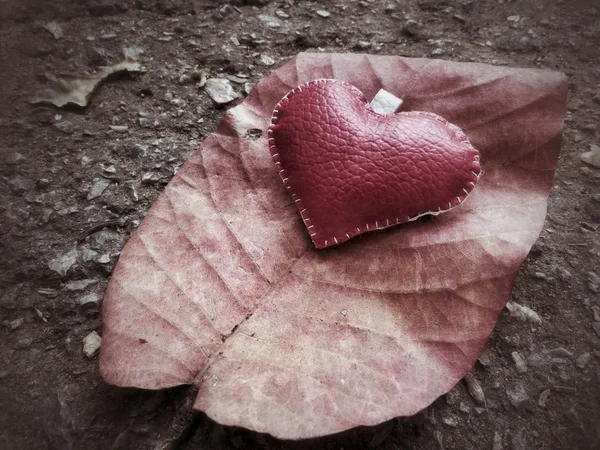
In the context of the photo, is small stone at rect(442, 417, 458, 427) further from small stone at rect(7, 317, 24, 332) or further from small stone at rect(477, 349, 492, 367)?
small stone at rect(7, 317, 24, 332)

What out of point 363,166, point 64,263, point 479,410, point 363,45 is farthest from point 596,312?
point 64,263

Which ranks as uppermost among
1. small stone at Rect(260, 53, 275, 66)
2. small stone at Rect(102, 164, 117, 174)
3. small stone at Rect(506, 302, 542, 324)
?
small stone at Rect(260, 53, 275, 66)

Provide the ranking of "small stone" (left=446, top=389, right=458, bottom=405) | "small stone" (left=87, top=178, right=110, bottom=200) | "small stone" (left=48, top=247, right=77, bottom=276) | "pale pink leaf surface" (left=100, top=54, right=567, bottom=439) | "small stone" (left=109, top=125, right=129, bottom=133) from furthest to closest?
"small stone" (left=109, top=125, right=129, bottom=133), "small stone" (left=87, top=178, right=110, bottom=200), "small stone" (left=48, top=247, right=77, bottom=276), "small stone" (left=446, top=389, right=458, bottom=405), "pale pink leaf surface" (left=100, top=54, right=567, bottom=439)

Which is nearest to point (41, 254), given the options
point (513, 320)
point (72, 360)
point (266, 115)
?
point (72, 360)

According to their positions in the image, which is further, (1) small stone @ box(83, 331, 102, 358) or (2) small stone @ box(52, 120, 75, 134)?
(2) small stone @ box(52, 120, 75, 134)

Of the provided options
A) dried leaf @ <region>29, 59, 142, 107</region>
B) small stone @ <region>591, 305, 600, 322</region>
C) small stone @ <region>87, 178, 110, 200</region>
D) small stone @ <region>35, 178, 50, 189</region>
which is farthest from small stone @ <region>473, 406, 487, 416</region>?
dried leaf @ <region>29, 59, 142, 107</region>

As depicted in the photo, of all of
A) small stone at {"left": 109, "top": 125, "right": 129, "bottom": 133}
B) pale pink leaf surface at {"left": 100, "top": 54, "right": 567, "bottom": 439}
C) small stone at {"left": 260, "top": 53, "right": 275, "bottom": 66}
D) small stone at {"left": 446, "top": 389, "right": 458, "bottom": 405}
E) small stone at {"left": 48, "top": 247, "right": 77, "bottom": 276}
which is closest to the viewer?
pale pink leaf surface at {"left": 100, "top": 54, "right": 567, "bottom": 439}

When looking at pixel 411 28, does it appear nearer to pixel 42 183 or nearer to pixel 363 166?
pixel 363 166

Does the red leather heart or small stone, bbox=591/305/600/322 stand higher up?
the red leather heart
